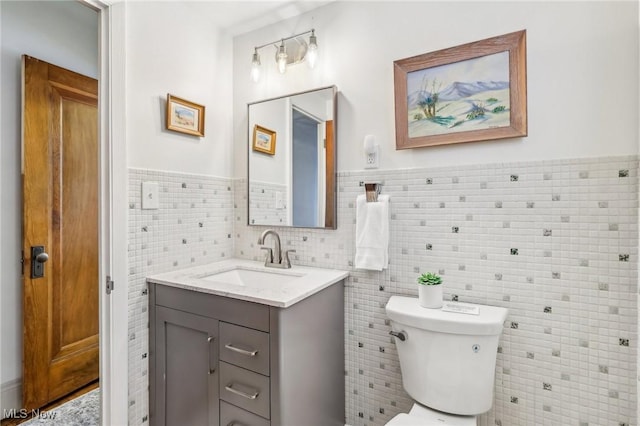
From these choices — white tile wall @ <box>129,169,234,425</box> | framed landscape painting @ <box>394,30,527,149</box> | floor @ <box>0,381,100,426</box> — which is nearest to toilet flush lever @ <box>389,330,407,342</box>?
framed landscape painting @ <box>394,30,527,149</box>

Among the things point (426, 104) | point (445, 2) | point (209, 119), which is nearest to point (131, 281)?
point (209, 119)

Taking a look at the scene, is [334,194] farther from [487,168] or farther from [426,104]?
[487,168]

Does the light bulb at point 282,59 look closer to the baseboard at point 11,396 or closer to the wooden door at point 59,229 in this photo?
the wooden door at point 59,229

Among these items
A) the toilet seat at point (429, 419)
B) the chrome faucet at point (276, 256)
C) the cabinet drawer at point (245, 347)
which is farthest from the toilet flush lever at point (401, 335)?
the chrome faucet at point (276, 256)

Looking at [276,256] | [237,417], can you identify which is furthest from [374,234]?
[237,417]

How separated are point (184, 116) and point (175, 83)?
170 mm

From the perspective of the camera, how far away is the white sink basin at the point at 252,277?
156 centimetres

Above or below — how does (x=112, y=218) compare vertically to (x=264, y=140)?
below

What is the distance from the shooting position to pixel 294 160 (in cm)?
171

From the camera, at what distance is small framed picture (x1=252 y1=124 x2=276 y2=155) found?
1.79 metres

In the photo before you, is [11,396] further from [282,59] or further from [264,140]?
[282,59]

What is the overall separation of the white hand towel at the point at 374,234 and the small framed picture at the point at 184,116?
1.01 metres

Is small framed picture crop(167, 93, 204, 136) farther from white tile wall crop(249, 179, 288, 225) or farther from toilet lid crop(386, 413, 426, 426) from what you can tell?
toilet lid crop(386, 413, 426, 426)

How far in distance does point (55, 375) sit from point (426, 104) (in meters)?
2.49
